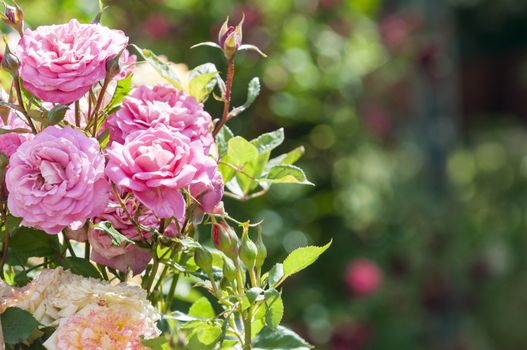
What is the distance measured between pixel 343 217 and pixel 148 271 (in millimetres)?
1989

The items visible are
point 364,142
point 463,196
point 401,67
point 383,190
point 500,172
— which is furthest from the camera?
point 500,172

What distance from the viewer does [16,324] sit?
0.75m

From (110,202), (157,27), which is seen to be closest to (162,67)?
(110,202)

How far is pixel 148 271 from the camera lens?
0.88 metres

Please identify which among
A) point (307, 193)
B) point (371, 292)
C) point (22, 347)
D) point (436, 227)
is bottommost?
point (436, 227)

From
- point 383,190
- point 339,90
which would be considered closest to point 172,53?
point 339,90

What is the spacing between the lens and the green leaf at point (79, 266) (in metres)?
0.85

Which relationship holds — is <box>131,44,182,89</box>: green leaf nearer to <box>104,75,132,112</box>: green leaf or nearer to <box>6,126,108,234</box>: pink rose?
<box>104,75,132,112</box>: green leaf

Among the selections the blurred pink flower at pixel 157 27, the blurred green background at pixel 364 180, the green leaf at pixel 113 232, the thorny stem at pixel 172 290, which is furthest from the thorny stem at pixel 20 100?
→ the blurred pink flower at pixel 157 27

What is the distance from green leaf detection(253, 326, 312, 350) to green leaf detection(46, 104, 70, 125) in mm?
273

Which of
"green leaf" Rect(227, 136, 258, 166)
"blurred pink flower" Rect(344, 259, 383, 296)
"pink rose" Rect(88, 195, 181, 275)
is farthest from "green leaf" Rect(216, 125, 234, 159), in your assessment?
"blurred pink flower" Rect(344, 259, 383, 296)

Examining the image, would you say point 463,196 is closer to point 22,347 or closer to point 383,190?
point 383,190

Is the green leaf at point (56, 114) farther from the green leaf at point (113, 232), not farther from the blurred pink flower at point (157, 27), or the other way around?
the blurred pink flower at point (157, 27)

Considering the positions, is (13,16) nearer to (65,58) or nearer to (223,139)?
(65,58)
